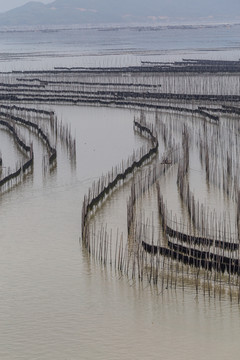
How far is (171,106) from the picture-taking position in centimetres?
3434

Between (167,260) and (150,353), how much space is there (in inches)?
120

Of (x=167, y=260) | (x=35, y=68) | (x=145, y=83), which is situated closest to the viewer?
(x=167, y=260)

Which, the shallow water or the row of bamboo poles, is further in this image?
the row of bamboo poles

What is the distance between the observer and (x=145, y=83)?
148ft

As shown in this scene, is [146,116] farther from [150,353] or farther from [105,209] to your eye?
[150,353]

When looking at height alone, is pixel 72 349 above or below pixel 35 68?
below

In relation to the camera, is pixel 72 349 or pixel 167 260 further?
pixel 167 260

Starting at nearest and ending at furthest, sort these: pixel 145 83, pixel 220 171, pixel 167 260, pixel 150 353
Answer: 1. pixel 150 353
2. pixel 167 260
3. pixel 220 171
4. pixel 145 83

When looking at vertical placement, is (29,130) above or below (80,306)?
above

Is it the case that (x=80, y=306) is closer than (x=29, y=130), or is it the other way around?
(x=80, y=306)

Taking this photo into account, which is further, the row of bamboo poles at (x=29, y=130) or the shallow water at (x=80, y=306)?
the row of bamboo poles at (x=29, y=130)

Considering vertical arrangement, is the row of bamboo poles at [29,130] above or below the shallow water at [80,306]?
above

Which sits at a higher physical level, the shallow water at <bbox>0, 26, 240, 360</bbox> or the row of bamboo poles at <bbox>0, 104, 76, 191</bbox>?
the row of bamboo poles at <bbox>0, 104, 76, 191</bbox>

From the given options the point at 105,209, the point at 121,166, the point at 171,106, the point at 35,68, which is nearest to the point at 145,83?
the point at 171,106
